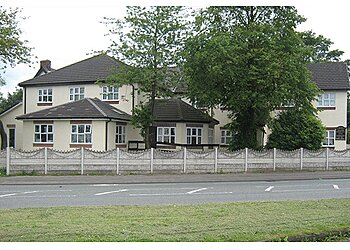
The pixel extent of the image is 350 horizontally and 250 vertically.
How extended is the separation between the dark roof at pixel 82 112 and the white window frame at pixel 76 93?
2391 millimetres

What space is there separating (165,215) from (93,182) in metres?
12.3

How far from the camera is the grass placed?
8.43 m

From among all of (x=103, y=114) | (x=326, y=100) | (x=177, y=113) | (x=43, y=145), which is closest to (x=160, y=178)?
(x=103, y=114)

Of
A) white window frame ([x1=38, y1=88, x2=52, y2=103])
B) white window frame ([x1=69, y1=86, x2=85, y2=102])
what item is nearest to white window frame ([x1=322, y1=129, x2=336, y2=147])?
white window frame ([x1=69, y1=86, x2=85, y2=102])

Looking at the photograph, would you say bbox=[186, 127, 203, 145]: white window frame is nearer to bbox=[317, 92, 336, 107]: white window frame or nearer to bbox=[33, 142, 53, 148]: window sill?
bbox=[33, 142, 53, 148]: window sill

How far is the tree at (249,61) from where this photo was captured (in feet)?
88.6

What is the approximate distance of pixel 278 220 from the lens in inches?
398

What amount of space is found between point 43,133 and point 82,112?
347cm

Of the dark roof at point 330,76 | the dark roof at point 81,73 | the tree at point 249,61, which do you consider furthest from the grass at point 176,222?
the dark roof at point 330,76

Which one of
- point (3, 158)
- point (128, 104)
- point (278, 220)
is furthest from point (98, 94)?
point (278, 220)

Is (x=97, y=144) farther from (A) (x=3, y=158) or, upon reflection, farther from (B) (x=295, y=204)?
(B) (x=295, y=204)

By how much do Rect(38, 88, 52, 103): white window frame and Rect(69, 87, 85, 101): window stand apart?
2098 millimetres

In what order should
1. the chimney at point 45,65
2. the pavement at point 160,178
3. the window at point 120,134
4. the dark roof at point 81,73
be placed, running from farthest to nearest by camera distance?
the chimney at point 45,65 < the dark roof at point 81,73 < the window at point 120,134 < the pavement at point 160,178

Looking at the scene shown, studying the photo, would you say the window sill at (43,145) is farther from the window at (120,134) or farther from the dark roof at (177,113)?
the dark roof at (177,113)
